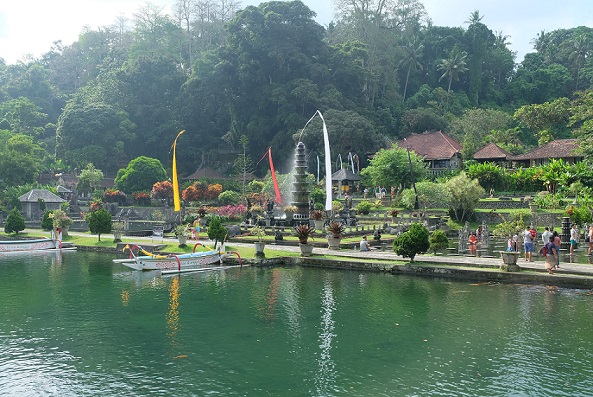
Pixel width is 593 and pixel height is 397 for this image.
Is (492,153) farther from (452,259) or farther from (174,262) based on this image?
(174,262)

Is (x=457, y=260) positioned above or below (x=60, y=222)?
below

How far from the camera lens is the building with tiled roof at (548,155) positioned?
58.8 metres

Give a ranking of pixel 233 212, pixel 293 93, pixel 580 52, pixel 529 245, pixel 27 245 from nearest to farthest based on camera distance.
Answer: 1. pixel 529 245
2. pixel 27 245
3. pixel 233 212
4. pixel 293 93
5. pixel 580 52

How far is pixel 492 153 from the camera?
2459 inches

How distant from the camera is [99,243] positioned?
40312 millimetres

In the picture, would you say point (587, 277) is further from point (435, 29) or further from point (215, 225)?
point (435, 29)

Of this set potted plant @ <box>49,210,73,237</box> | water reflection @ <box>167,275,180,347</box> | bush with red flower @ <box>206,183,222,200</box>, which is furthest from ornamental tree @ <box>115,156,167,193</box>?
water reflection @ <box>167,275,180,347</box>

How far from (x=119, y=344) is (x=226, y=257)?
15800 mm

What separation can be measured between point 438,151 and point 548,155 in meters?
13.6

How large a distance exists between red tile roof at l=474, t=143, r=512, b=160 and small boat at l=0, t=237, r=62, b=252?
45129 mm

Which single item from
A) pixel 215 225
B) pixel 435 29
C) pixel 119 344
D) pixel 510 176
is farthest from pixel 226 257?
pixel 435 29

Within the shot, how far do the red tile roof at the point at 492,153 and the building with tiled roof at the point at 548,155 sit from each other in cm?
122

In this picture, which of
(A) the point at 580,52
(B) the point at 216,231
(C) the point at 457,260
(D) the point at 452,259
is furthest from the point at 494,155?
(A) the point at 580,52

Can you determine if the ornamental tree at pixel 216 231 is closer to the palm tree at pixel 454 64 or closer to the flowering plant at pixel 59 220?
the flowering plant at pixel 59 220
